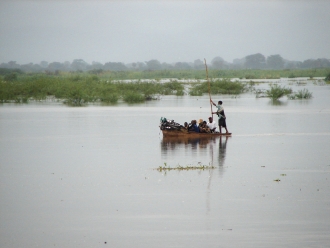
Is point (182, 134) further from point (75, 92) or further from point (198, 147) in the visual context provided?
point (75, 92)

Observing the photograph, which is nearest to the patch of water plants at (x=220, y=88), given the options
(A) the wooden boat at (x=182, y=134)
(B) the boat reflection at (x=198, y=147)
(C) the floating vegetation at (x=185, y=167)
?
(A) the wooden boat at (x=182, y=134)

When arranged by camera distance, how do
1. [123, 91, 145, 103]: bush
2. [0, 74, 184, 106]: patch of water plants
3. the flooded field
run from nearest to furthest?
the flooded field → [0, 74, 184, 106]: patch of water plants → [123, 91, 145, 103]: bush

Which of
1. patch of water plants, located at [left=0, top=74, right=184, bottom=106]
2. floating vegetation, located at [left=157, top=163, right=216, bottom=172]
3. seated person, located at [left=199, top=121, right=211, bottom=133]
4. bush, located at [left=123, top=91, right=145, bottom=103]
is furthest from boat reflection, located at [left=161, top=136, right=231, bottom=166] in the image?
bush, located at [left=123, top=91, right=145, bottom=103]

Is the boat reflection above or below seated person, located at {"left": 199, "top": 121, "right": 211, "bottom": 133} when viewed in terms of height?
below

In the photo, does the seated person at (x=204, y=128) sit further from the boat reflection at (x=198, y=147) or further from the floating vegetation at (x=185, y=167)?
the floating vegetation at (x=185, y=167)

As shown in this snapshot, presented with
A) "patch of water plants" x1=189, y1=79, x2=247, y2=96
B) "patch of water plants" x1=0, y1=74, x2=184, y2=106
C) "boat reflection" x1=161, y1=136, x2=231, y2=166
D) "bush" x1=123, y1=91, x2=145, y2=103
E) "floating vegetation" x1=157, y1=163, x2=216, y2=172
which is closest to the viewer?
"floating vegetation" x1=157, y1=163, x2=216, y2=172

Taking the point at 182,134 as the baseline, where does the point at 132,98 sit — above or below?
below

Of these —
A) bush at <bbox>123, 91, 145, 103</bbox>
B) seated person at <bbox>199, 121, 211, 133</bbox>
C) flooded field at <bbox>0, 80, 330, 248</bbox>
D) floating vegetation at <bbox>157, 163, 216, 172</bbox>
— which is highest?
seated person at <bbox>199, 121, 211, 133</bbox>

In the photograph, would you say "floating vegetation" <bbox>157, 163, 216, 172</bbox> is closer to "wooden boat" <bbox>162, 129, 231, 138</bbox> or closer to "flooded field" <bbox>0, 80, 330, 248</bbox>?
"flooded field" <bbox>0, 80, 330, 248</bbox>

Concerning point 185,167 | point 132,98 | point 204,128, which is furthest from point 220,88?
point 185,167

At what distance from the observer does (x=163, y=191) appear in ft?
41.9

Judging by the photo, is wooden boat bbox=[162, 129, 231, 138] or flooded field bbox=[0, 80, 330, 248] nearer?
flooded field bbox=[0, 80, 330, 248]

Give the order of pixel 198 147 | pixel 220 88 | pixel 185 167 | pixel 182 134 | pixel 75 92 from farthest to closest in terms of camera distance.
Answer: pixel 220 88 < pixel 75 92 < pixel 182 134 < pixel 198 147 < pixel 185 167

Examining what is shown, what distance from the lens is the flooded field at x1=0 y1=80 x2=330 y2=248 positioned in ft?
31.8
